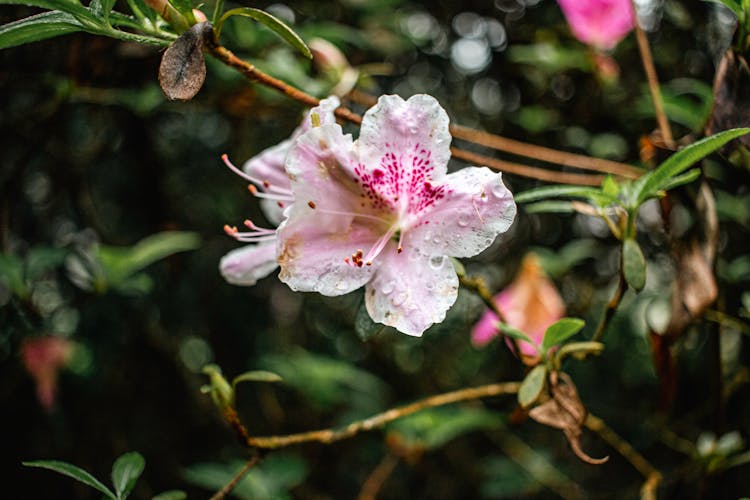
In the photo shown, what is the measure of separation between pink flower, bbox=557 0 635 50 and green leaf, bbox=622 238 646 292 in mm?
724

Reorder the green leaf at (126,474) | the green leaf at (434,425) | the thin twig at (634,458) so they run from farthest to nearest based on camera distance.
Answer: the green leaf at (434,425) → the thin twig at (634,458) → the green leaf at (126,474)

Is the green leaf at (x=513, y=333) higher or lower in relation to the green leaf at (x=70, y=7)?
lower

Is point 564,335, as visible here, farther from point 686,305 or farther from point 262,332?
point 262,332

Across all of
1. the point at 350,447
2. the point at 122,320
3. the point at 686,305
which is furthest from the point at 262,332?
the point at 686,305

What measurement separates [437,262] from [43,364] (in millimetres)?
1089

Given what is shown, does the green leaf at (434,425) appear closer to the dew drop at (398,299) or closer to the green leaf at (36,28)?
the dew drop at (398,299)

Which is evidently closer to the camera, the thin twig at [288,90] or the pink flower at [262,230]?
the thin twig at [288,90]

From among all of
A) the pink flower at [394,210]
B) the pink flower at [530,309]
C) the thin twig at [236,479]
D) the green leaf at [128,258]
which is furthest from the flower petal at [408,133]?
the green leaf at [128,258]

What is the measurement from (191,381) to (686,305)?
4.01ft

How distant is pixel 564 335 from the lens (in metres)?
A: 0.73

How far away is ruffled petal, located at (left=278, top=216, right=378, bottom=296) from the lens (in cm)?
64

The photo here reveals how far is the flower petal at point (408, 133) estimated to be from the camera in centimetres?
63

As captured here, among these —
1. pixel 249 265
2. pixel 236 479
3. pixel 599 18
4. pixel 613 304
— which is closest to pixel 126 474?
pixel 236 479

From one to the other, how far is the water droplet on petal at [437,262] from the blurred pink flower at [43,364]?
1.03 m
